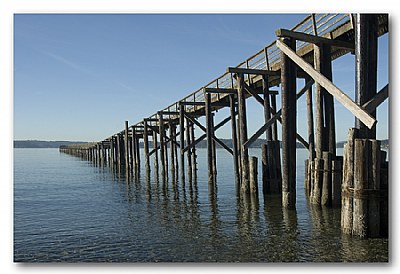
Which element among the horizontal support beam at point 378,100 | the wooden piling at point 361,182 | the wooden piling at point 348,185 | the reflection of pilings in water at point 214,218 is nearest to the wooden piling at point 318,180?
the reflection of pilings in water at point 214,218

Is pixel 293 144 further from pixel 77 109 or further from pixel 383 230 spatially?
pixel 77 109

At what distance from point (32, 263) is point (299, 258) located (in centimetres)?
454

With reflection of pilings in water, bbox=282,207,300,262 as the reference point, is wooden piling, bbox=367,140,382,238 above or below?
above

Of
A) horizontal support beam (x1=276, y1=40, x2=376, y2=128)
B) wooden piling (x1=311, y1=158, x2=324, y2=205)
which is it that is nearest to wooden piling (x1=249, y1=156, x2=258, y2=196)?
wooden piling (x1=311, y1=158, x2=324, y2=205)

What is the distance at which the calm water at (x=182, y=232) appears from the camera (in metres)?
7.84

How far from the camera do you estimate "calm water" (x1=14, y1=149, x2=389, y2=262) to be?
25.7 ft

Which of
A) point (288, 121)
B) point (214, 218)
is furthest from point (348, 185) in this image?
point (214, 218)

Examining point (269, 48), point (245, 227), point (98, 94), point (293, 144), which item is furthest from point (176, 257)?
point (269, 48)

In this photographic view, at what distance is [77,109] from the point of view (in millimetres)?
10805

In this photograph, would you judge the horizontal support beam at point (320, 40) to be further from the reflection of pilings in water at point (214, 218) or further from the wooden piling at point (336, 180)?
the reflection of pilings in water at point (214, 218)

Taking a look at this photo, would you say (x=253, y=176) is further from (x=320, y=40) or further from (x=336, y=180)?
(x=320, y=40)

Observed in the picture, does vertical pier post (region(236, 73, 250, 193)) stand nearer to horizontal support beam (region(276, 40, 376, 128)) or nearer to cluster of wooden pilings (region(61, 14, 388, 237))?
cluster of wooden pilings (region(61, 14, 388, 237))

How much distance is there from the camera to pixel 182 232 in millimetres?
9914
